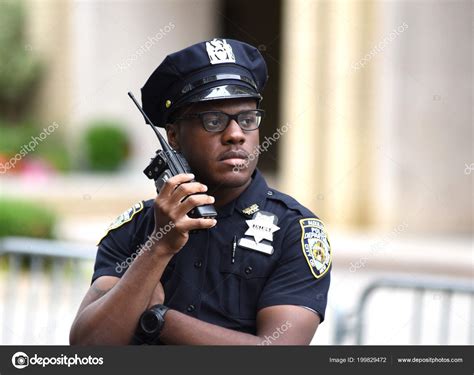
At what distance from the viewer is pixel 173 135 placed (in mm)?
2531

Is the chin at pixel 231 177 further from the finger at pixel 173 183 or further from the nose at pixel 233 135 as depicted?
the finger at pixel 173 183

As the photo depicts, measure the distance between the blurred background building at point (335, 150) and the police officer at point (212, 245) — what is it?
8.47ft

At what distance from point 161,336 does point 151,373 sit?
93mm

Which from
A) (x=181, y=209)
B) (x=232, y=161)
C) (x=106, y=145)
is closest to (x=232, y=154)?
(x=232, y=161)

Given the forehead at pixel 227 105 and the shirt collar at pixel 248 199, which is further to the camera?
the shirt collar at pixel 248 199

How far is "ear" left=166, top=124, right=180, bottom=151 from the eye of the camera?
250 cm

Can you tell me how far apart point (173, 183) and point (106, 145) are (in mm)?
14870

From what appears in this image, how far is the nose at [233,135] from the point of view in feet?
7.72

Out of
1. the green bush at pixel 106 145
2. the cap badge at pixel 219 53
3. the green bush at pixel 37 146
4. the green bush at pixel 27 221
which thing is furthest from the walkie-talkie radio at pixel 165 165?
the green bush at pixel 37 146

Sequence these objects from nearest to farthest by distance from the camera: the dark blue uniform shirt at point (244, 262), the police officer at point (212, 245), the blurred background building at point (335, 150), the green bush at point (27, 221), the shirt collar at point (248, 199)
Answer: the police officer at point (212, 245) < the dark blue uniform shirt at point (244, 262) < the shirt collar at point (248, 199) < the blurred background building at point (335, 150) < the green bush at point (27, 221)

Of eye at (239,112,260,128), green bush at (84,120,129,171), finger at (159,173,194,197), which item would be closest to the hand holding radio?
finger at (159,173,194,197)

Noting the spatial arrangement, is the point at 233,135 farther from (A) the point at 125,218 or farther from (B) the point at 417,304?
(B) the point at 417,304

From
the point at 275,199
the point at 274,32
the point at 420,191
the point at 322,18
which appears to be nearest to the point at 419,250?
the point at 420,191

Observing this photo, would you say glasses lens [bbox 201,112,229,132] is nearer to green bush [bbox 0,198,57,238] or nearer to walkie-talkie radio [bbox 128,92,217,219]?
walkie-talkie radio [bbox 128,92,217,219]
